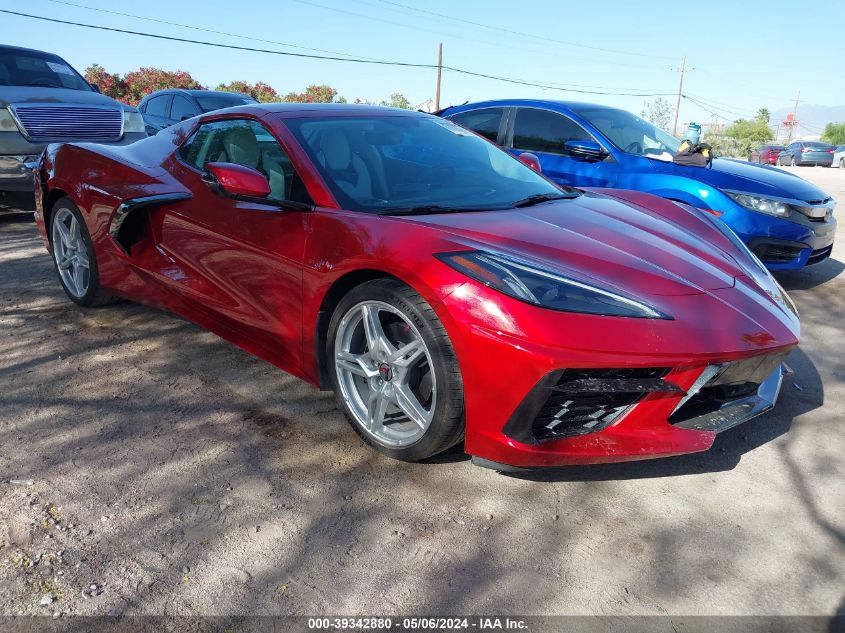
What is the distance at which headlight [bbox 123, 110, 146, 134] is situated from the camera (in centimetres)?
778

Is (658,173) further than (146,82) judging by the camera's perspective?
No

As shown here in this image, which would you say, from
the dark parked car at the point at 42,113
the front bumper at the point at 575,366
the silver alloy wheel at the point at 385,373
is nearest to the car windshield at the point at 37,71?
the dark parked car at the point at 42,113

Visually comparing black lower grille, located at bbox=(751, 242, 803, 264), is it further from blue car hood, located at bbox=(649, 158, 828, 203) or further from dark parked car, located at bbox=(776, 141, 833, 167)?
dark parked car, located at bbox=(776, 141, 833, 167)

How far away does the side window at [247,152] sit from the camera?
3053 mm

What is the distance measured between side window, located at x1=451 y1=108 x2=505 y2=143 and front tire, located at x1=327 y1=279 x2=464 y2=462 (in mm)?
4283

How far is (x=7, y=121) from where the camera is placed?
686 cm

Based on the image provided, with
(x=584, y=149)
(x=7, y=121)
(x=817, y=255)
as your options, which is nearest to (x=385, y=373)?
(x=584, y=149)

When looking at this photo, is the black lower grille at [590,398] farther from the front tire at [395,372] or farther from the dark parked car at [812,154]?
the dark parked car at [812,154]

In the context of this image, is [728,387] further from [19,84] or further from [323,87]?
[323,87]

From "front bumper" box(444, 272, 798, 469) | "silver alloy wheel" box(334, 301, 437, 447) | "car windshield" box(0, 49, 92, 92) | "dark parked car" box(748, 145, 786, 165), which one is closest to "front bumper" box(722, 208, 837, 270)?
"front bumper" box(444, 272, 798, 469)

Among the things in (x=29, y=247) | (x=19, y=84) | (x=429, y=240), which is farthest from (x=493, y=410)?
(x=19, y=84)

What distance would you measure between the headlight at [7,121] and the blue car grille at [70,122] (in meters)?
A: 0.07

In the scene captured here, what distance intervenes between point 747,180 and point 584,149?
4.15ft

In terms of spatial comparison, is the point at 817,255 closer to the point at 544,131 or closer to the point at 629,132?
the point at 629,132
